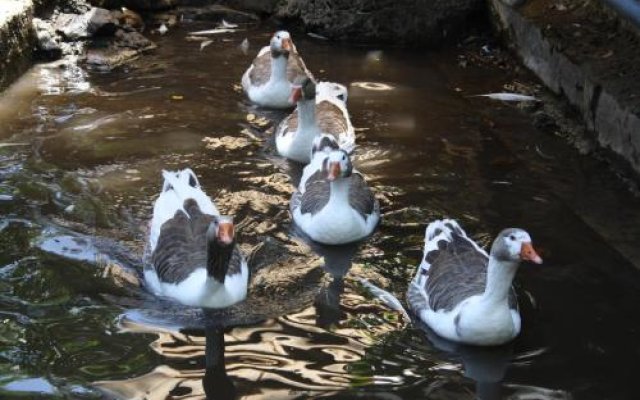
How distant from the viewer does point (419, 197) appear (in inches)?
317

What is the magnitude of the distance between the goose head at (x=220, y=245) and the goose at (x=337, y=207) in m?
1.27

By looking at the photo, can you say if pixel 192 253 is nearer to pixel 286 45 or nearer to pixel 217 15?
pixel 286 45

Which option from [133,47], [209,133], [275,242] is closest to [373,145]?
[209,133]

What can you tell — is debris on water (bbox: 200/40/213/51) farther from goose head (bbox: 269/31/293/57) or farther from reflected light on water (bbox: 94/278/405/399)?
reflected light on water (bbox: 94/278/405/399)

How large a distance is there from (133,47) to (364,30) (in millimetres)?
3129

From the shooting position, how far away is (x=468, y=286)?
20.4ft

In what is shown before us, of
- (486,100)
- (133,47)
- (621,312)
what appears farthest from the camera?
(133,47)

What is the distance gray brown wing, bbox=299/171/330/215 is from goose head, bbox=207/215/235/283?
139 centimetres

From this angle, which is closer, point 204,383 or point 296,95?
point 204,383

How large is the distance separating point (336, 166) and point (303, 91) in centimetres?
184

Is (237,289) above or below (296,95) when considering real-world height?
below

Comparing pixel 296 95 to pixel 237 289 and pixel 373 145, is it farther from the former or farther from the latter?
pixel 237 289

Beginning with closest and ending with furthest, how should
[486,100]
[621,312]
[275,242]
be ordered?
1. [621,312]
2. [275,242]
3. [486,100]

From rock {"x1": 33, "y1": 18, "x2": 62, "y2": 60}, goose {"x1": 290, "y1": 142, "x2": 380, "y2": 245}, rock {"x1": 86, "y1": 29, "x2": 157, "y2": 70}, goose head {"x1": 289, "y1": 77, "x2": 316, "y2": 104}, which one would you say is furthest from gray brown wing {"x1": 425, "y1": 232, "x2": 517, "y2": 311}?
rock {"x1": 33, "y1": 18, "x2": 62, "y2": 60}
